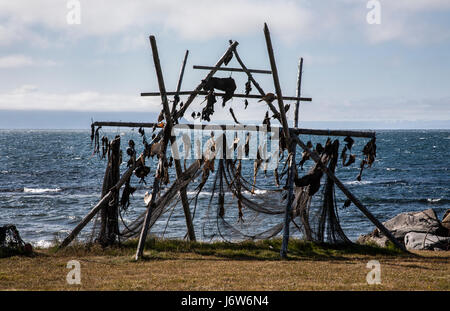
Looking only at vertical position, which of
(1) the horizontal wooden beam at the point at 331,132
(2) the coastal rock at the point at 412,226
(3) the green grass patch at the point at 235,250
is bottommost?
(2) the coastal rock at the point at 412,226

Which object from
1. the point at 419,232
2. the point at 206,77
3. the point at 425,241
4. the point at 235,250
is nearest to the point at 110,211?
the point at 235,250

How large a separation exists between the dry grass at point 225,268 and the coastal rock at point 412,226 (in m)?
5.92

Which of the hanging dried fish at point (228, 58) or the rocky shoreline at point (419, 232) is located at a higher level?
the hanging dried fish at point (228, 58)

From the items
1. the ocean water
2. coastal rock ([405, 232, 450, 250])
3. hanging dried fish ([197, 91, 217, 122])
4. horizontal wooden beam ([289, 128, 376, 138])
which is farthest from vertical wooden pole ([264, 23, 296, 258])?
coastal rock ([405, 232, 450, 250])

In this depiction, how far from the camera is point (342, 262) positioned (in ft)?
30.3

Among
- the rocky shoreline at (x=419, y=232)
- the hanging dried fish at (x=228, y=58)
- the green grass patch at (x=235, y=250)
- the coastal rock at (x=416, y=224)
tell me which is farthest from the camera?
the coastal rock at (x=416, y=224)

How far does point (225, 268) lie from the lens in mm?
8547

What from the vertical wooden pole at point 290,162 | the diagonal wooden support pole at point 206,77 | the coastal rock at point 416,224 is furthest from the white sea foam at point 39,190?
the vertical wooden pole at point 290,162

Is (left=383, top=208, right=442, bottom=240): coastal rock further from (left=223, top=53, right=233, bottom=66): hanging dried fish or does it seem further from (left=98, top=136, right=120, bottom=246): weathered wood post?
(left=98, top=136, right=120, bottom=246): weathered wood post

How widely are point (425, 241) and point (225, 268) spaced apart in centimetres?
824

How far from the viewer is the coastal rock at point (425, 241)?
46.0ft

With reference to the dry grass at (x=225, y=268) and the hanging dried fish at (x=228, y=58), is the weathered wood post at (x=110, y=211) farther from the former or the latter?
the hanging dried fish at (x=228, y=58)
